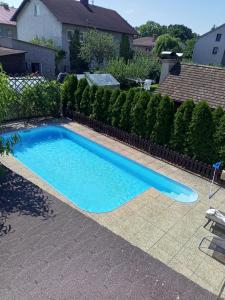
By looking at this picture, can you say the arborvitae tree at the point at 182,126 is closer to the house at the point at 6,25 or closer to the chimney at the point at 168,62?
the chimney at the point at 168,62

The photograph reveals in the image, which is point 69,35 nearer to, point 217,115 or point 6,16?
point 6,16

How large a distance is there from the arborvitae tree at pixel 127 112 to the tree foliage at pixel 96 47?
786 inches

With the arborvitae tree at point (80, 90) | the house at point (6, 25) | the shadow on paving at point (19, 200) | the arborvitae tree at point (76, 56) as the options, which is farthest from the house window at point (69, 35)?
the shadow on paving at point (19, 200)

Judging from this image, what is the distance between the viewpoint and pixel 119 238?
690 centimetres

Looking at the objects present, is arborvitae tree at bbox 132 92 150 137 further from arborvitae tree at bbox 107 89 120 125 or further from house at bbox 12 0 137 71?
house at bbox 12 0 137 71

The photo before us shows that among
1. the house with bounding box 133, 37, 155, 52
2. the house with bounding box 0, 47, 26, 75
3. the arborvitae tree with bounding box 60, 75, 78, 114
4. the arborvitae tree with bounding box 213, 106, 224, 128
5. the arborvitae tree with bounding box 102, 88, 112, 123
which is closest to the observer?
the arborvitae tree with bounding box 213, 106, 224, 128

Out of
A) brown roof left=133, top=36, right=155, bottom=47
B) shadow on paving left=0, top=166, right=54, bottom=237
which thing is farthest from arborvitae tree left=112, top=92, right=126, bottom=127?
brown roof left=133, top=36, right=155, bottom=47

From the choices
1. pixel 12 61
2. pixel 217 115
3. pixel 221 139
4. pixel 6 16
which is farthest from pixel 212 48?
pixel 221 139

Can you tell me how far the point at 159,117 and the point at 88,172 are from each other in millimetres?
4291

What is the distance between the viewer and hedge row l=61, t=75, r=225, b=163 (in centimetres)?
1054

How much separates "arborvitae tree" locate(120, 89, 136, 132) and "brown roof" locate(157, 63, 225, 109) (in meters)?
3.03

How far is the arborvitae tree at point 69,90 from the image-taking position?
16.0m

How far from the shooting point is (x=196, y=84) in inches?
582

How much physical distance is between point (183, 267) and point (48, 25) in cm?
3381
